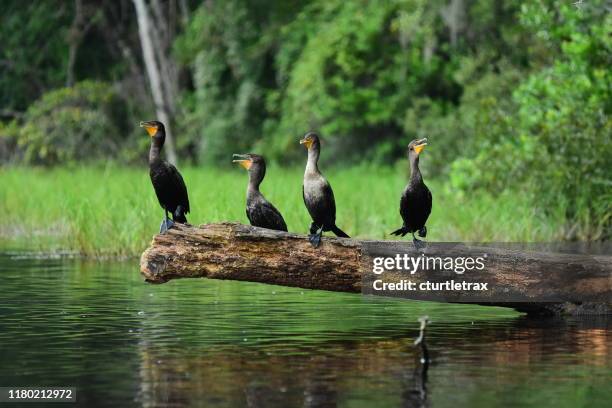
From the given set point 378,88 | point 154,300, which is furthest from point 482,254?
point 378,88

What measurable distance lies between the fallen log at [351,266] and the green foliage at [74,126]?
25855 mm

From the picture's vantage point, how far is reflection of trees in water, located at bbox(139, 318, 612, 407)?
795 centimetres

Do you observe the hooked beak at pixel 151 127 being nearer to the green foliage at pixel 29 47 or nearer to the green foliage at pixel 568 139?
the green foliage at pixel 568 139

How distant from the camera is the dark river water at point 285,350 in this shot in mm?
8039

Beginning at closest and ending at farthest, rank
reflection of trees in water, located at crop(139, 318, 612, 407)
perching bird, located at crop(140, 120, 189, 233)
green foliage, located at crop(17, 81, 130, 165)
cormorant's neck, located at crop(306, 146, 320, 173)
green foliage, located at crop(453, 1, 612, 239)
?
reflection of trees in water, located at crop(139, 318, 612, 407) < cormorant's neck, located at crop(306, 146, 320, 173) < perching bird, located at crop(140, 120, 189, 233) < green foliage, located at crop(453, 1, 612, 239) < green foliage, located at crop(17, 81, 130, 165)

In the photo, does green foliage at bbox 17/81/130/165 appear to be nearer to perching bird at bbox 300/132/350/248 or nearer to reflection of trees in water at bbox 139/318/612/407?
perching bird at bbox 300/132/350/248

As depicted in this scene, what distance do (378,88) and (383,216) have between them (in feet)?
46.5

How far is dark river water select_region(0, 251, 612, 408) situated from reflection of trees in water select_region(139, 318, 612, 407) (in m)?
0.01

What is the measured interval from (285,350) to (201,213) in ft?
28.2

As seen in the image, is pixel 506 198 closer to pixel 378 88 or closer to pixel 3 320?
pixel 3 320

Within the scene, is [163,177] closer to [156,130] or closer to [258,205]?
[156,130]

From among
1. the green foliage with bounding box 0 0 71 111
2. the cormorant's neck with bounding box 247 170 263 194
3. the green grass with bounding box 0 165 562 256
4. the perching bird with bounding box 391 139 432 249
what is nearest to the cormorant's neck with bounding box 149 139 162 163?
the cormorant's neck with bounding box 247 170 263 194

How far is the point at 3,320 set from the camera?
38.0ft

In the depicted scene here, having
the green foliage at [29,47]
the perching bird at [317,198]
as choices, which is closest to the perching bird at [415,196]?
the perching bird at [317,198]
